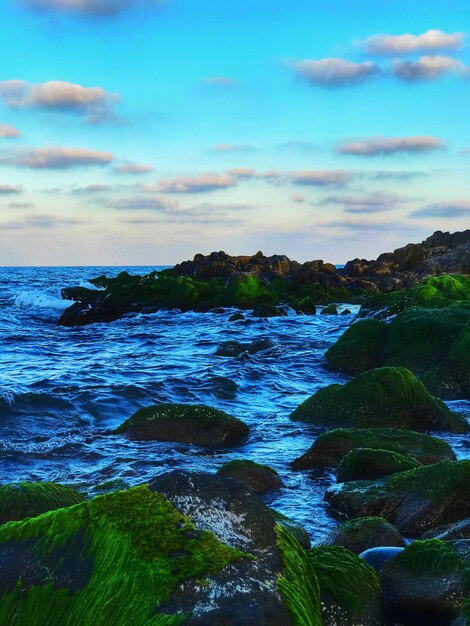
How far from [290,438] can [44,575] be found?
7.52 m

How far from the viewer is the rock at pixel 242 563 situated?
11.2 ft

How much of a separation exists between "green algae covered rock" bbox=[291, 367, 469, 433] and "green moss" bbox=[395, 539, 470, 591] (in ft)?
21.2

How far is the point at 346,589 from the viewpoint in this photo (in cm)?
447

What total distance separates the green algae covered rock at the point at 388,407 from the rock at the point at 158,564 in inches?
296

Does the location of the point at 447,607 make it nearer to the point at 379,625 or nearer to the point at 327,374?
the point at 379,625

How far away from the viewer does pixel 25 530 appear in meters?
4.14

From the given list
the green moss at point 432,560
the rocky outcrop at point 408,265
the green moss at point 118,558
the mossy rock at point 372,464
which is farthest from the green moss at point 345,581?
the rocky outcrop at point 408,265

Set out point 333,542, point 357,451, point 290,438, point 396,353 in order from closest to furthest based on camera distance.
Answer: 1. point 333,542
2. point 357,451
3. point 290,438
4. point 396,353

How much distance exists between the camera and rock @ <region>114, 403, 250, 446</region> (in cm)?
1078

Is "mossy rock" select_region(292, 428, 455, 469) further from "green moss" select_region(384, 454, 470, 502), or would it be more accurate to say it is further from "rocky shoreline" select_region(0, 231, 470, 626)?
"green moss" select_region(384, 454, 470, 502)

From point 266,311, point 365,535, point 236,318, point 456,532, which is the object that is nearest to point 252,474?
point 365,535

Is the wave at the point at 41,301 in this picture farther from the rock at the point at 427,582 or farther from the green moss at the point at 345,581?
the rock at the point at 427,582

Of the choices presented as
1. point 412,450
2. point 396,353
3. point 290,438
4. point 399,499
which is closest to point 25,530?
point 399,499

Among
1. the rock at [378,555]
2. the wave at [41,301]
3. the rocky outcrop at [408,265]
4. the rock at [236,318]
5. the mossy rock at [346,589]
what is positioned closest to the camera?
the mossy rock at [346,589]
